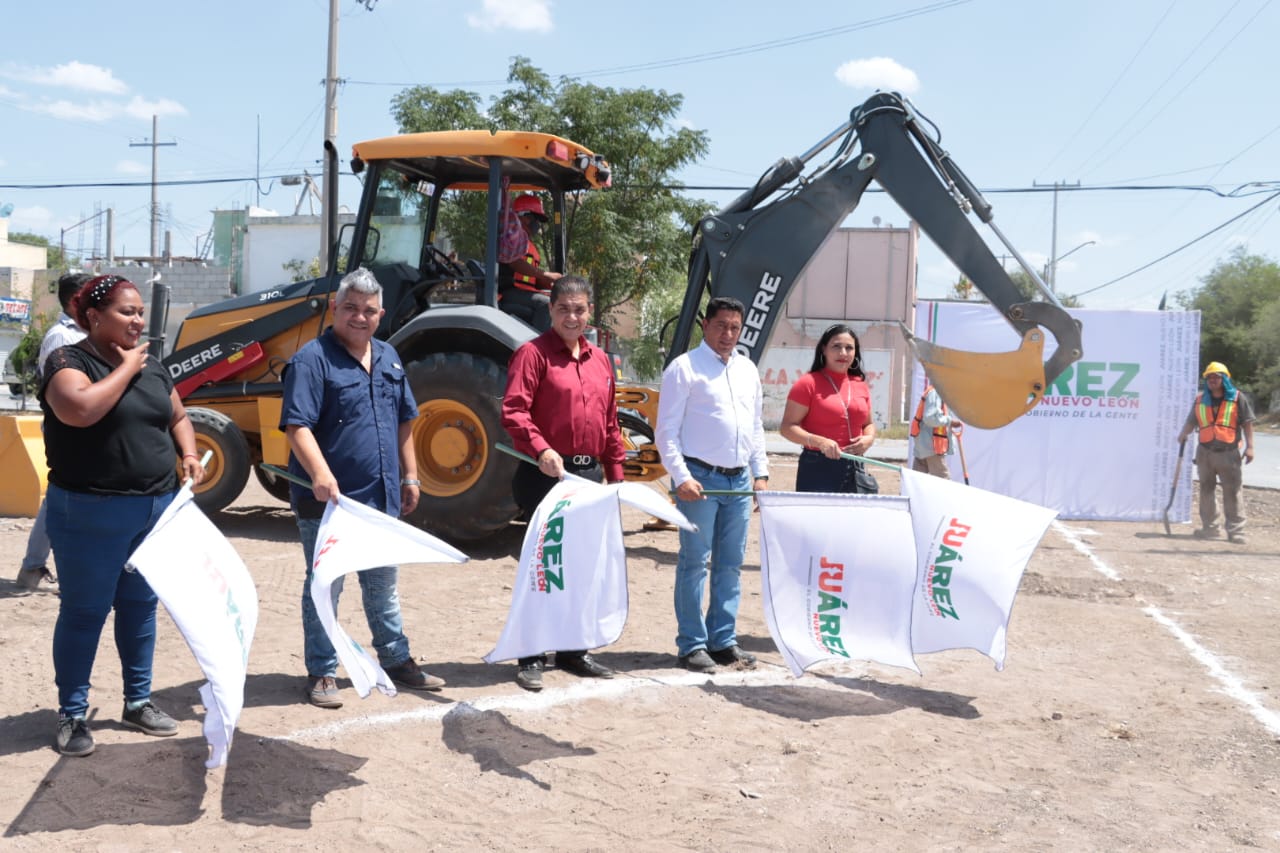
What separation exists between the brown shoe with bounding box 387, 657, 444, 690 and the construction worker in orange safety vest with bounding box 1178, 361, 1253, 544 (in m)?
9.39

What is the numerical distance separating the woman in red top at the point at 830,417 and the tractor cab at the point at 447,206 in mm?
3096

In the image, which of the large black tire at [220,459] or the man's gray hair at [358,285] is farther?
the large black tire at [220,459]

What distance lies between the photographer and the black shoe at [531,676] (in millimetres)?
5145

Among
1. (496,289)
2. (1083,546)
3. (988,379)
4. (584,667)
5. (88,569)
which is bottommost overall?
(584,667)

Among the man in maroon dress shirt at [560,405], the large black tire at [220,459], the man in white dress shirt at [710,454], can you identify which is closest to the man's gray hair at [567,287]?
the man in maroon dress shirt at [560,405]

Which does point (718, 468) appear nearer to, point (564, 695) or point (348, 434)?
point (564, 695)

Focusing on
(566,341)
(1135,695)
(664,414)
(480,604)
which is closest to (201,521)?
(566,341)

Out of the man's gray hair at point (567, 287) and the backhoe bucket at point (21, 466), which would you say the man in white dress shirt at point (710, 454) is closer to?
the man's gray hair at point (567, 287)

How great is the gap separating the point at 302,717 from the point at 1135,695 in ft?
12.9

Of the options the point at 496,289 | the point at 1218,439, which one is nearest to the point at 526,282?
the point at 496,289

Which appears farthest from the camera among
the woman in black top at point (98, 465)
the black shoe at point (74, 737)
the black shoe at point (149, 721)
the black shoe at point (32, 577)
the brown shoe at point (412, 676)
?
the black shoe at point (32, 577)

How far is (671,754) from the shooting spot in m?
4.41

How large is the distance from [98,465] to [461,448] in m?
4.31

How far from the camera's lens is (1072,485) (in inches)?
518
